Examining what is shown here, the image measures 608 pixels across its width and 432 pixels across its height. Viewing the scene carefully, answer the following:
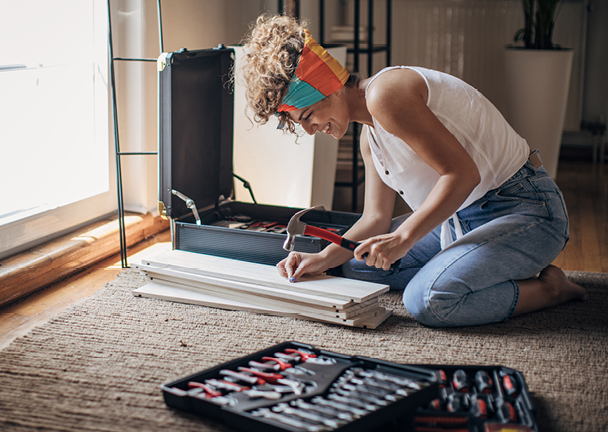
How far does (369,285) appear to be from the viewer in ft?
5.06

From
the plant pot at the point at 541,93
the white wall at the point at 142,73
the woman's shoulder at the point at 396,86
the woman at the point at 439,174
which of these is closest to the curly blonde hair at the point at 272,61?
the woman at the point at 439,174

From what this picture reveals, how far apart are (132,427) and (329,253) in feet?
2.35

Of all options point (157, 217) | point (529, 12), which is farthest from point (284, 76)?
point (529, 12)

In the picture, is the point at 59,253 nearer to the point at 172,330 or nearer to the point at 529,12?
the point at 172,330

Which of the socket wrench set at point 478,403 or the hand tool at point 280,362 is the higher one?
the hand tool at point 280,362

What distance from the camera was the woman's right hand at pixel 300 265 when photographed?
1.55 m

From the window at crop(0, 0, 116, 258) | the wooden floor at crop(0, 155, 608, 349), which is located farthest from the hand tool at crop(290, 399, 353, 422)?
the window at crop(0, 0, 116, 258)

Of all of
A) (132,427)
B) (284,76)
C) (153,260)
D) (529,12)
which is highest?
(529,12)

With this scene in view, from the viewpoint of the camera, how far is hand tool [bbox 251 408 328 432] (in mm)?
924

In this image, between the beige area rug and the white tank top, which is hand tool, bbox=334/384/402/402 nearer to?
the beige area rug

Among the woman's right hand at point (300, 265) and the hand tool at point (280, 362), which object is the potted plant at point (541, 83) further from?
the hand tool at point (280, 362)

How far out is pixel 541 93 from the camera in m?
3.38

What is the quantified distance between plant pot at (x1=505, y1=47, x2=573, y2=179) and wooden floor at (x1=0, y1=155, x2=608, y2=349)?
0.80ft

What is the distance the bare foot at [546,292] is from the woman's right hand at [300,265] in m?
0.51
